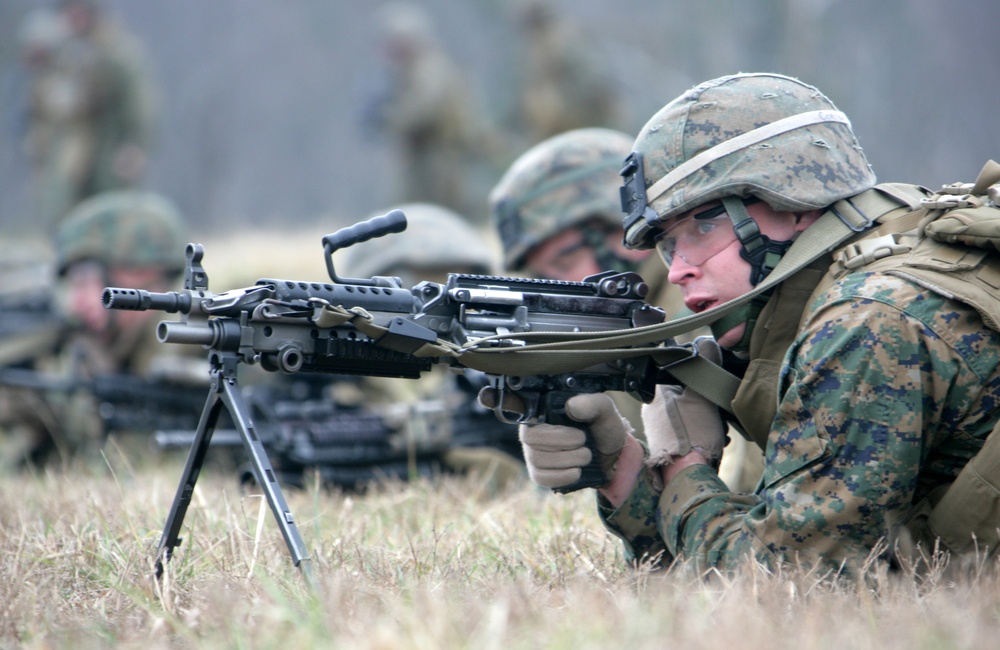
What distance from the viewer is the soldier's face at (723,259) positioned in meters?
3.43

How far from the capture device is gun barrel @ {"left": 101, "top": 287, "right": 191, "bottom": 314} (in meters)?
3.10

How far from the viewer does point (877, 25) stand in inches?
639

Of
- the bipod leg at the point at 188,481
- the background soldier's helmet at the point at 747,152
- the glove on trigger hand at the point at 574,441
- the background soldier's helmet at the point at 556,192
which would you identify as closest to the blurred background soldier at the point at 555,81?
the background soldier's helmet at the point at 556,192

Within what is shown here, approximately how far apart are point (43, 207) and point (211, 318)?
42.2ft

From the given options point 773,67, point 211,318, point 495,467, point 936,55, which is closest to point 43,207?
point 773,67

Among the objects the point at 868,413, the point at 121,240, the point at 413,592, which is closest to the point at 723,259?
the point at 868,413

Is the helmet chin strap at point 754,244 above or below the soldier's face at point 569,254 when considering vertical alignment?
below

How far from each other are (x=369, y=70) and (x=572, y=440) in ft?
72.3

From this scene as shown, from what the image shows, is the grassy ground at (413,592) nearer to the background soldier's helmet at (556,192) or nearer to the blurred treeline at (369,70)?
the background soldier's helmet at (556,192)

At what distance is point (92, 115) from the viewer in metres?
14.6

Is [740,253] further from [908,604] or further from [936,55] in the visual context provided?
[936,55]

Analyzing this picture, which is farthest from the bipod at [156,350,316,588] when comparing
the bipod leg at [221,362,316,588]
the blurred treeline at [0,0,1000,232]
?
the blurred treeline at [0,0,1000,232]

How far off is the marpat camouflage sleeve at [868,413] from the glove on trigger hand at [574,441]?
57 centimetres

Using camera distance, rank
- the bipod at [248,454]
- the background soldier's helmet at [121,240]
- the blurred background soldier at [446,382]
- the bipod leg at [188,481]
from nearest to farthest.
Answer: the bipod at [248,454] < the bipod leg at [188,481] < the blurred background soldier at [446,382] < the background soldier's helmet at [121,240]
